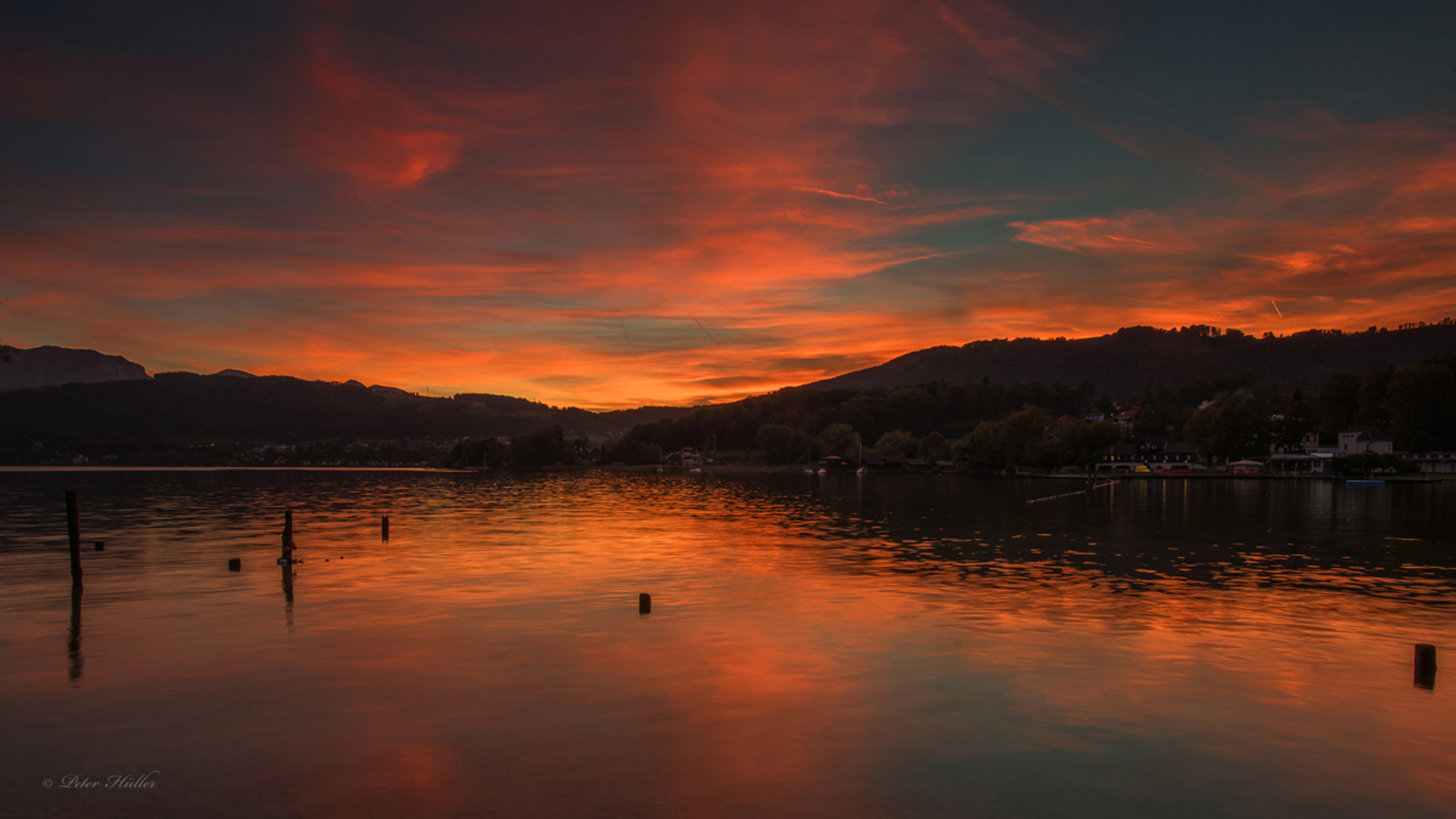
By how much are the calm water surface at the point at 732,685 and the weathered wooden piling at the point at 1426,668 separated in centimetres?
44

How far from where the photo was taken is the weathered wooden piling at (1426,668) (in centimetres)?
1894

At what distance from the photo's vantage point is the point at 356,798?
40.6 feet

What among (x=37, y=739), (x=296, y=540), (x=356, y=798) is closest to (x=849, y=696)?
(x=356, y=798)

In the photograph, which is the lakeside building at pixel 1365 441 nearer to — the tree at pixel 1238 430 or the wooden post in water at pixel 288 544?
the tree at pixel 1238 430

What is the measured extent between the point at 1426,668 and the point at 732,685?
15.9 metres

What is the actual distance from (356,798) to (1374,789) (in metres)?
15.8

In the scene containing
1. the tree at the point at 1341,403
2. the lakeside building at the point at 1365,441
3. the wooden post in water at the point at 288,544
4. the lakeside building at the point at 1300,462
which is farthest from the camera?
the tree at the point at 1341,403

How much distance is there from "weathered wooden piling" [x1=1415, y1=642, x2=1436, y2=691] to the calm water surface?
44 cm

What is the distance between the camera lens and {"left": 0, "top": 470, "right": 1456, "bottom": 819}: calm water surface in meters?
12.9

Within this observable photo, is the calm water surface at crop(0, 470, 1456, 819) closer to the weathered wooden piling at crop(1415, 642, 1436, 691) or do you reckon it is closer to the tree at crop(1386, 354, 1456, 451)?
the weathered wooden piling at crop(1415, 642, 1436, 691)

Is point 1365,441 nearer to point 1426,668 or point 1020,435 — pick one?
point 1020,435

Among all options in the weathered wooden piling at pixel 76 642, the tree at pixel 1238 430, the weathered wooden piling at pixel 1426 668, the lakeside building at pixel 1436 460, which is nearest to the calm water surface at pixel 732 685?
the weathered wooden piling at pixel 76 642

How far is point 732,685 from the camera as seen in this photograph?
1884 cm

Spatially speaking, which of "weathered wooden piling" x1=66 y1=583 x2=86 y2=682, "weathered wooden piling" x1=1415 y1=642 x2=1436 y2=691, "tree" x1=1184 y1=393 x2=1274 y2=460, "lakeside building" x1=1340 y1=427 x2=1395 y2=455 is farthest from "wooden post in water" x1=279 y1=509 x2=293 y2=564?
"tree" x1=1184 y1=393 x2=1274 y2=460
